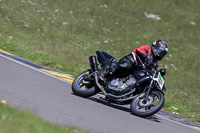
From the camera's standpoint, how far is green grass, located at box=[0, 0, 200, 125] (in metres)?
13.2

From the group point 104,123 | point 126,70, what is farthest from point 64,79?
point 104,123

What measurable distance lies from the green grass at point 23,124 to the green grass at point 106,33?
6.28m

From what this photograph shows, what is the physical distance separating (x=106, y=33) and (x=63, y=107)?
475 inches

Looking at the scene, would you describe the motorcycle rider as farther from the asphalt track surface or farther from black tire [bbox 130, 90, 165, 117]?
the asphalt track surface

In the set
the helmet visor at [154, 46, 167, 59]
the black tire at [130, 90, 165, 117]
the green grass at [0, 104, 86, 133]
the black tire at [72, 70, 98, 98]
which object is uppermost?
the helmet visor at [154, 46, 167, 59]

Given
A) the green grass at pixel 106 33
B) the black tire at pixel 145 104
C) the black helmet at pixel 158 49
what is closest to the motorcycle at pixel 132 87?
the black tire at pixel 145 104

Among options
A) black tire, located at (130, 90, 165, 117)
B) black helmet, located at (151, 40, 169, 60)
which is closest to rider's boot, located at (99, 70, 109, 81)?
black tire, located at (130, 90, 165, 117)

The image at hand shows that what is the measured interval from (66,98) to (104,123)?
1772mm

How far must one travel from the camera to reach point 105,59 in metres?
8.98

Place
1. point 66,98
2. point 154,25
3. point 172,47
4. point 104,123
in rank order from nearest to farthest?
point 104,123 → point 66,98 → point 172,47 → point 154,25

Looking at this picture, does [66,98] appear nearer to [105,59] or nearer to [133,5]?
[105,59]

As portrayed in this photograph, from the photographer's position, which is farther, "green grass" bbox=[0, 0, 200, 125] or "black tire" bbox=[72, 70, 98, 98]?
"green grass" bbox=[0, 0, 200, 125]

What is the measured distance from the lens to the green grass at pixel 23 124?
4.09m

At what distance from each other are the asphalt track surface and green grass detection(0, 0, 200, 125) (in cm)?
277
